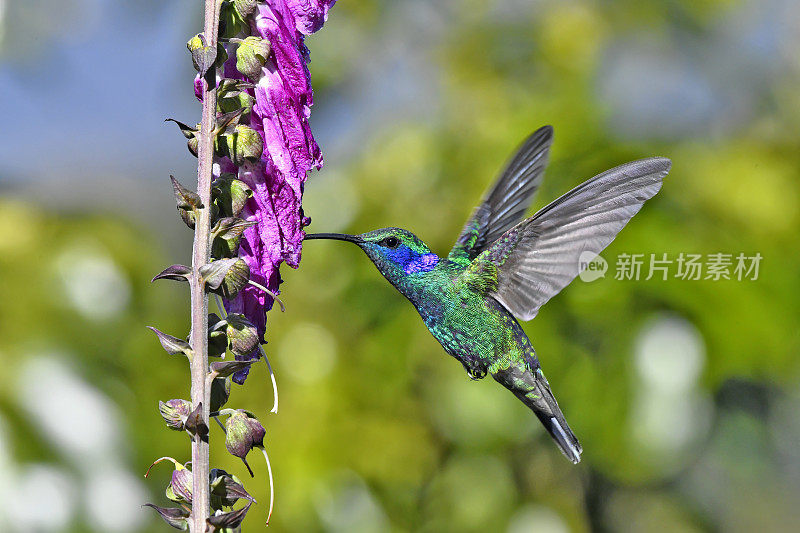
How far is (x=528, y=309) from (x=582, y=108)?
137 centimetres

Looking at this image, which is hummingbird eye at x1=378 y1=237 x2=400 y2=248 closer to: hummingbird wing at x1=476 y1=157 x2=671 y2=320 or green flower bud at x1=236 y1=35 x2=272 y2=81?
hummingbird wing at x1=476 y1=157 x2=671 y2=320

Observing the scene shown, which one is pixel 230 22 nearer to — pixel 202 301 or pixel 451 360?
pixel 202 301

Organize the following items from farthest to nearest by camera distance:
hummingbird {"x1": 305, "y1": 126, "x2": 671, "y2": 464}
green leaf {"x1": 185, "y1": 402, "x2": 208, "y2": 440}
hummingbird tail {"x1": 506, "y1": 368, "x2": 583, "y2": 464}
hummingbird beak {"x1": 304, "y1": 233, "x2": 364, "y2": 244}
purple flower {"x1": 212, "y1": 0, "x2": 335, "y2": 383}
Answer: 1. hummingbird tail {"x1": 506, "y1": 368, "x2": 583, "y2": 464}
2. hummingbird {"x1": 305, "y1": 126, "x2": 671, "y2": 464}
3. hummingbird beak {"x1": 304, "y1": 233, "x2": 364, "y2": 244}
4. purple flower {"x1": 212, "y1": 0, "x2": 335, "y2": 383}
5. green leaf {"x1": 185, "y1": 402, "x2": 208, "y2": 440}

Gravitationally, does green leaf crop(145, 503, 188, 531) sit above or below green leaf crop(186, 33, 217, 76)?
below

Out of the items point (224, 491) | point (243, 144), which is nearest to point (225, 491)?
point (224, 491)

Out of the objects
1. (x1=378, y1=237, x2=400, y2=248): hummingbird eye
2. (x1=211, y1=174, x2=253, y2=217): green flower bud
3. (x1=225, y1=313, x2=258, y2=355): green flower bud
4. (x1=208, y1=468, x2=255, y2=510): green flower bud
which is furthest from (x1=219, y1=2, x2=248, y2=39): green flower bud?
(x1=378, y1=237, x2=400, y2=248): hummingbird eye

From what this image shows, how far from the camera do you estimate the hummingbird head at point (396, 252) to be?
130 centimetres

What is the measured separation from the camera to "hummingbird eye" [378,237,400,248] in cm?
130

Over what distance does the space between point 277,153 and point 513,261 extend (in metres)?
0.63

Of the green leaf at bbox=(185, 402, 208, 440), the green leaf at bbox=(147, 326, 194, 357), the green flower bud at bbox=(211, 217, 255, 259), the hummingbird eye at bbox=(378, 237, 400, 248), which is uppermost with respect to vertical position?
the hummingbird eye at bbox=(378, 237, 400, 248)

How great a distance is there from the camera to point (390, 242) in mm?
1304

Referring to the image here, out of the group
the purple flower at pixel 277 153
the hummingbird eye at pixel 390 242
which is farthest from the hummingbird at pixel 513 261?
the purple flower at pixel 277 153

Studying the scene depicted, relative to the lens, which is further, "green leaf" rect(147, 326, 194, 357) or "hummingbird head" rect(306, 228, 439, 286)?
"hummingbird head" rect(306, 228, 439, 286)

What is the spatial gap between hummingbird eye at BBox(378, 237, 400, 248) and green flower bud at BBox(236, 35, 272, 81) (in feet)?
1.88
